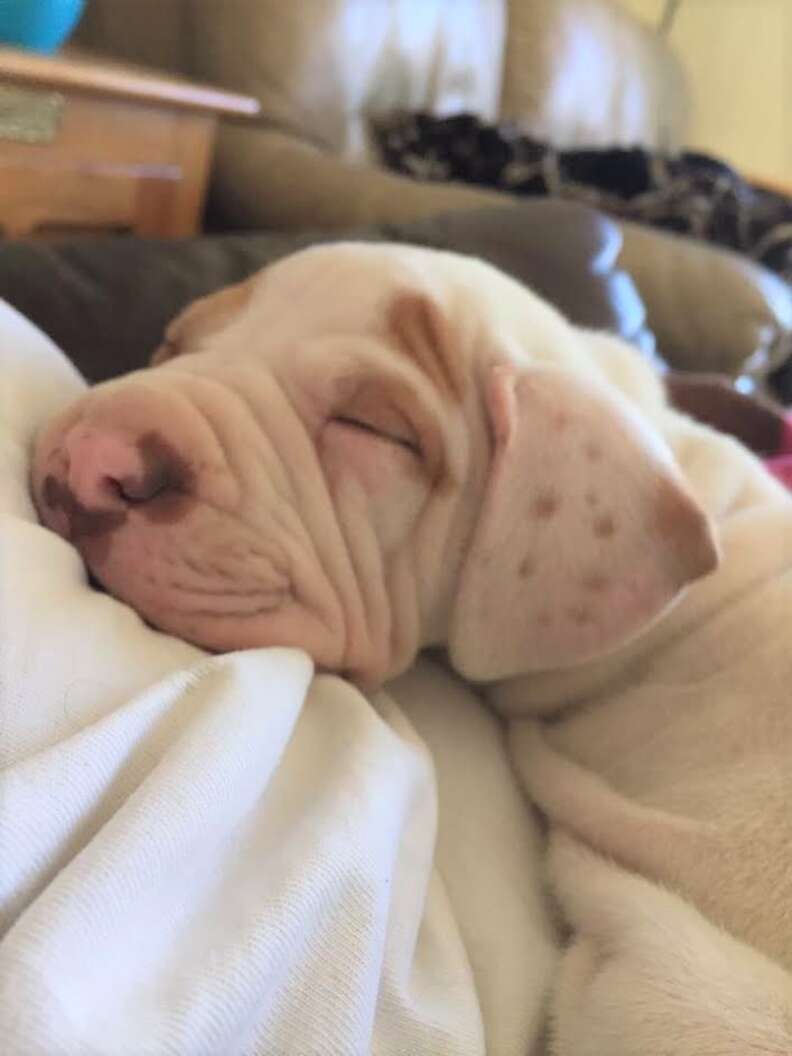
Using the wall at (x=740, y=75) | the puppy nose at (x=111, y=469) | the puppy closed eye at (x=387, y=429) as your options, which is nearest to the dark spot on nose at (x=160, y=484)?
the puppy nose at (x=111, y=469)

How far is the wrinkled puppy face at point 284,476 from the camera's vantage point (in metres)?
0.75

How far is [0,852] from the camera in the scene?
0.47 m

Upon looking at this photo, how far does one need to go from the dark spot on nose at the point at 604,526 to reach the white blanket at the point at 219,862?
0.19 metres

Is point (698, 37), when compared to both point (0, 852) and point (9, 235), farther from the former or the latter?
point (0, 852)

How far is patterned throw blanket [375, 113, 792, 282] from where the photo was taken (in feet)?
9.36

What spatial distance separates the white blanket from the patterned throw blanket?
7.45 ft

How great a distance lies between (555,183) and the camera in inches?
114

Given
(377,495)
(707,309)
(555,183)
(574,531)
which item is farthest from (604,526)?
(555,183)

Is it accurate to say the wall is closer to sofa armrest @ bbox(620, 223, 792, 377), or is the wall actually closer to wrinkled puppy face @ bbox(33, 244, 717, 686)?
sofa armrest @ bbox(620, 223, 792, 377)

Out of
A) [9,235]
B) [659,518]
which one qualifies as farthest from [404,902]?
[9,235]

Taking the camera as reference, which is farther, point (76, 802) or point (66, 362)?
point (66, 362)

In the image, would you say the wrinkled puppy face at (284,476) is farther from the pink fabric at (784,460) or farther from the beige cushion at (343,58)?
the beige cushion at (343,58)

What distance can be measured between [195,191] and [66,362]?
45.2 inches

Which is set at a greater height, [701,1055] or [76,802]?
[76,802]
